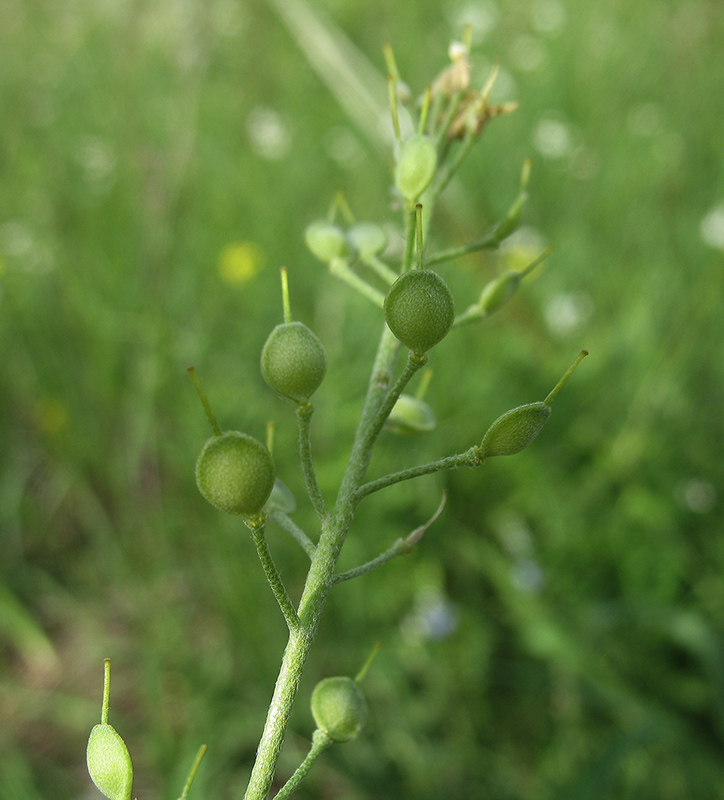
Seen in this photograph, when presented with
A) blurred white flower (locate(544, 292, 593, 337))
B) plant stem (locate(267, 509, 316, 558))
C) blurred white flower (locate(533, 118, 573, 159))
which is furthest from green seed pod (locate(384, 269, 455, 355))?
blurred white flower (locate(533, 118, 573, 159))

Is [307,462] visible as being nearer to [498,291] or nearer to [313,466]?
[313,466]

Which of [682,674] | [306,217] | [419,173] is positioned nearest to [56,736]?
[682,674]

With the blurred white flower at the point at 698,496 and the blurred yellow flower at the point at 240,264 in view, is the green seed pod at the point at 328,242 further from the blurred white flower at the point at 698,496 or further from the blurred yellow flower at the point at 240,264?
the blurred yellow flower at the point at 240,264

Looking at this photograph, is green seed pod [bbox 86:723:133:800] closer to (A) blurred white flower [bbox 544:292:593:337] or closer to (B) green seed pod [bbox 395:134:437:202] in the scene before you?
(B) green seed pod [bbox 395:134:437:202]

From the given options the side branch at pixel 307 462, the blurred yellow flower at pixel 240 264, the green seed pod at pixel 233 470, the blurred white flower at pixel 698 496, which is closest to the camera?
the green seed pod at pixel 233 470

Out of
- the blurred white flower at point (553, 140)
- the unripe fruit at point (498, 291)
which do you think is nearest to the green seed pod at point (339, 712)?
the unripe fruit at point (498, 291)

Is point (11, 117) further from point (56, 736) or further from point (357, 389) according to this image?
point (56, 736)
